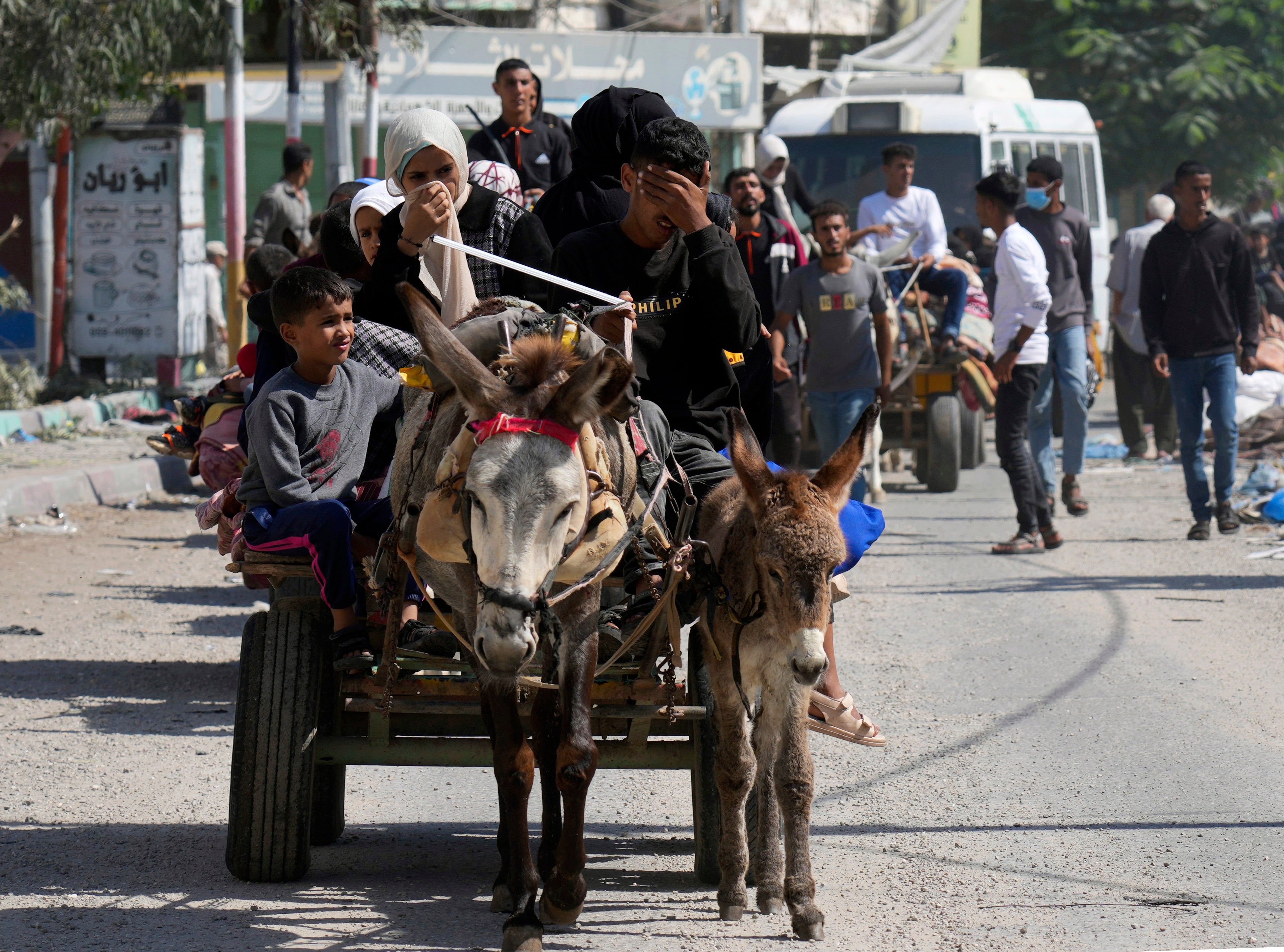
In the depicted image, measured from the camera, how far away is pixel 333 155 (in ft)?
63.7

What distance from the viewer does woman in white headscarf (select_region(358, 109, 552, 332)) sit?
492 cm

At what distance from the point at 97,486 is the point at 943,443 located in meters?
6.78

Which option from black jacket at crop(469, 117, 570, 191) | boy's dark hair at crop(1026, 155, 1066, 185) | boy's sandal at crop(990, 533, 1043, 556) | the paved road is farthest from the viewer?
boy's dark hair at crop(1026, 155, 1066, 185)

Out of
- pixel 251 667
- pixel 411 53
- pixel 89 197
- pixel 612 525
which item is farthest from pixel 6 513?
pixel 411 53

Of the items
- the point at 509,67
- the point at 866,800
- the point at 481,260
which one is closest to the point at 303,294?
the point at 481,260

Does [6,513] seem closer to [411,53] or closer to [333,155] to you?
[333,155]

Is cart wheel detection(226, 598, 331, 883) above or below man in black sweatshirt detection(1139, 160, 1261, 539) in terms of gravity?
below

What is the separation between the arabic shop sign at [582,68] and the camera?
872 inches

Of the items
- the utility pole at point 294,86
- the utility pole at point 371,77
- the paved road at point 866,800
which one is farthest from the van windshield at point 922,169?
the paved road at point 866,800

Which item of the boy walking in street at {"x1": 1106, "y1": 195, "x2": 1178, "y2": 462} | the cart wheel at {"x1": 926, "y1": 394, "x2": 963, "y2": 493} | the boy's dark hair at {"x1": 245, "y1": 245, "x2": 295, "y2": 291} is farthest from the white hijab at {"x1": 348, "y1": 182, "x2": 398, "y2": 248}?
the boy walking in street at {"x1": 1106, "y1": 195, "x2": 1178, "y2": 462}

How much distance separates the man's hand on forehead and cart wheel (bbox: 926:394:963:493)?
29.5ft

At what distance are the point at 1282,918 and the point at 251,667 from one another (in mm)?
2825

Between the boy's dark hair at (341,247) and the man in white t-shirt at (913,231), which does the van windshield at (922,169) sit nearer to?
the man in white t-shirt at (913,231)

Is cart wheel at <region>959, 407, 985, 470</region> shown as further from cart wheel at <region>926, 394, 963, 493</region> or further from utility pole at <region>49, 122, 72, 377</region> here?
utility pole at <region>49, 122, 72, 377</region>
